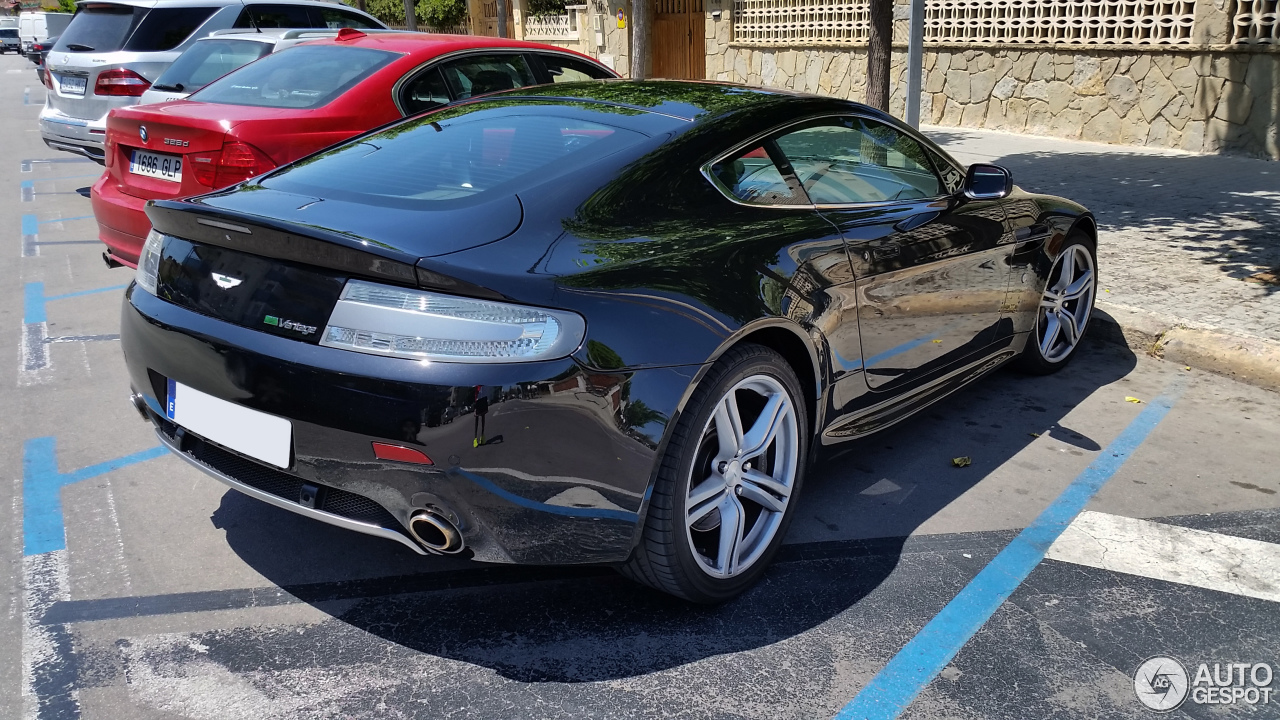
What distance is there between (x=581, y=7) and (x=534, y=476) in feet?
67.9

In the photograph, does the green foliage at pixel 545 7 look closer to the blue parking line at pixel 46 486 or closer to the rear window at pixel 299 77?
the rear window at pixel 299 77

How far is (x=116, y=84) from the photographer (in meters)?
9.09

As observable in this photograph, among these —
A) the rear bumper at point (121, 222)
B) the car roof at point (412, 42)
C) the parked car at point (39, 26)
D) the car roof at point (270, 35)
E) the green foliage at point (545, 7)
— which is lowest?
the rear bumper at point (121, 222)

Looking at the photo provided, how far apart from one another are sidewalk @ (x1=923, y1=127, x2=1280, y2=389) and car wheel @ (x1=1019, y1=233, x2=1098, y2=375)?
1.70ft

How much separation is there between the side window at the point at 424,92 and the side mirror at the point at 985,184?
121 inches

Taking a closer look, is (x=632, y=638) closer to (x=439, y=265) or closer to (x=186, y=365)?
(x=439, y=265)

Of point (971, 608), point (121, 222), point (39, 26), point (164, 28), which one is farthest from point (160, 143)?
point (39, 26)

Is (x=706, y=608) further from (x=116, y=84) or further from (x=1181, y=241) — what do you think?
(x=116, y=84)

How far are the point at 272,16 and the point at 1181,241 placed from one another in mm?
8413

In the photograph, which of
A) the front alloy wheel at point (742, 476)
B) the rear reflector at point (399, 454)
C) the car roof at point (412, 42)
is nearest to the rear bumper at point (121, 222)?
the car roof at point (412, 42)

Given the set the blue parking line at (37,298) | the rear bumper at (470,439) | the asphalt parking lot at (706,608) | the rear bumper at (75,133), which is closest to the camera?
the rear bumper at (470,439)

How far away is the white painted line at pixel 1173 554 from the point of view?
318 centimetres

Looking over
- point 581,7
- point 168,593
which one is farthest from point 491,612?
point 581,7

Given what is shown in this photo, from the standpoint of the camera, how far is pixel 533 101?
3660 mm
